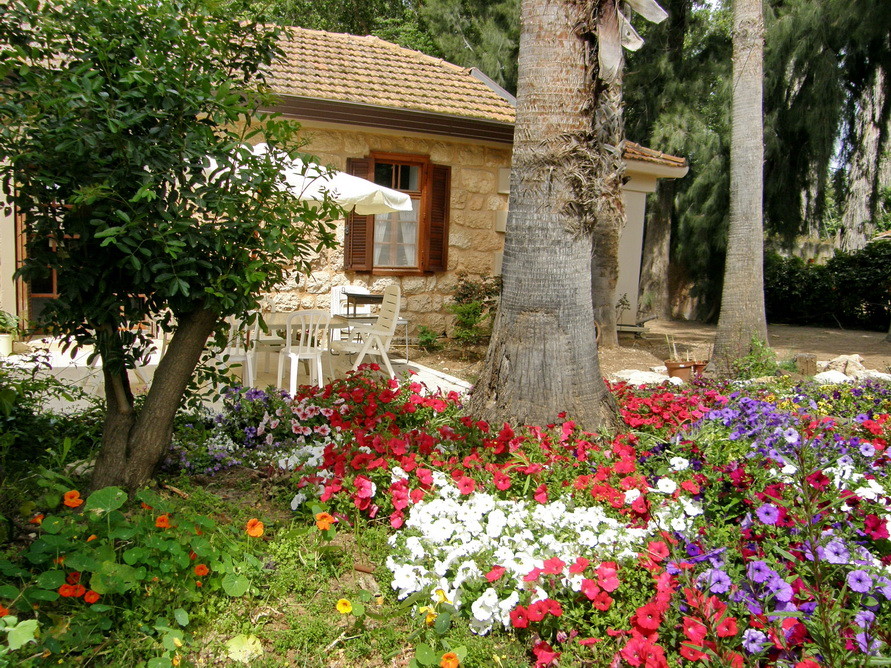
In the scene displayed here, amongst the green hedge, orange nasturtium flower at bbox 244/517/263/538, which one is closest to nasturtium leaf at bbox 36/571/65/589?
orange nasturtium flower at bbox 244/517/263/538

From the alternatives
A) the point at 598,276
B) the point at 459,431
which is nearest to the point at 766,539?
the point at 459,431

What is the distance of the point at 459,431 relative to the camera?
3.60m

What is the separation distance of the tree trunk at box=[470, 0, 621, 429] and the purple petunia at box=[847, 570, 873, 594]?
6.45ft

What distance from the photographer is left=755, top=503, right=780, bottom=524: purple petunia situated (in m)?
2.19

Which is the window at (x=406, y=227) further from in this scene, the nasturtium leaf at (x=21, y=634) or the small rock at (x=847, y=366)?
the nasturtium leaf at (x=21, y=634)

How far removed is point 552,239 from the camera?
3.86m

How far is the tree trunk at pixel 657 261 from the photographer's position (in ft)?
54.6

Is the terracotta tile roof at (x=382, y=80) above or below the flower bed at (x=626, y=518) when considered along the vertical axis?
above

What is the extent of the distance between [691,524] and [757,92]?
6454 millimetres

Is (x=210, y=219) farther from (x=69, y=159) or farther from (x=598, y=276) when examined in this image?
(x=598, y=276)

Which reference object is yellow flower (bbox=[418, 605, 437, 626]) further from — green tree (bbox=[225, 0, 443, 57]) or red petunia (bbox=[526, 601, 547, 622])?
green tree (bbox=[225, 0, 443, 57])

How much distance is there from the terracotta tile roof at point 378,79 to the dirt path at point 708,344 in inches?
139

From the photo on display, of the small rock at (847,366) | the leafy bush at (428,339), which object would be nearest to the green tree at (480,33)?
the leafy bush at (428,339)

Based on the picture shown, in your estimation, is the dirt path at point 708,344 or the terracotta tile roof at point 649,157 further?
the terracotta tile roof at point 649,157
